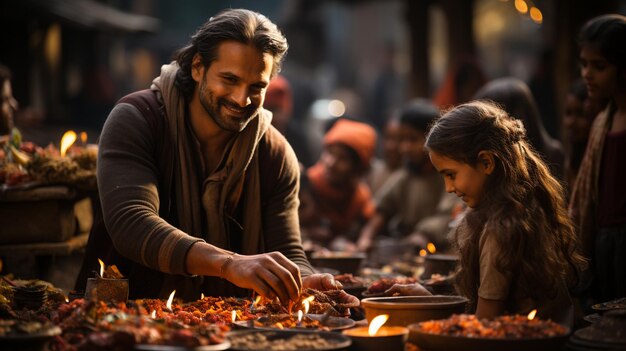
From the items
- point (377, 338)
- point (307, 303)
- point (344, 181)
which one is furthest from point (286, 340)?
point (344, 181)

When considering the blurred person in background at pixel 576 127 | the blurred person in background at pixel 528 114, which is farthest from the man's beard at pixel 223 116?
the blurred person in background at pixel 576 127

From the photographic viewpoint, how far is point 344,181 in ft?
35.1

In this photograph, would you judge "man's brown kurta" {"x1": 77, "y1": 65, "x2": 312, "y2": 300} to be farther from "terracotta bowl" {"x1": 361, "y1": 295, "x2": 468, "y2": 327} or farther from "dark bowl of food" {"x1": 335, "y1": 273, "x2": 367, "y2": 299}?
"terracotta bowl" {"x1": 361, "y1": 295, "x2": 468, "y2": 327}

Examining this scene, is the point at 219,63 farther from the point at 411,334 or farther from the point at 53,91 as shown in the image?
the point at 53,91

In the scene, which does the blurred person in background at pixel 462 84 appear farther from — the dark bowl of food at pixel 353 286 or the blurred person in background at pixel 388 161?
the dark bowl of food at pixel 353 286

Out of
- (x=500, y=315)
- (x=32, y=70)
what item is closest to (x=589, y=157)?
(x=500, y=315)

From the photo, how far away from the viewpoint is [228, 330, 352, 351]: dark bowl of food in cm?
325

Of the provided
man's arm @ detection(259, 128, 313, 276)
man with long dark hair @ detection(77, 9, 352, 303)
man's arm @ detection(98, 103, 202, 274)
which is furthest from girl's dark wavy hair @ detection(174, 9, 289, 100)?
man's arm @ detection(259, 128, 313, 276)

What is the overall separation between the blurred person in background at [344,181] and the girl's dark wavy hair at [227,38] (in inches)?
222

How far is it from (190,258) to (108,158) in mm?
718

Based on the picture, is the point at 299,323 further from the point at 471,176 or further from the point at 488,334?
the point at 471,176

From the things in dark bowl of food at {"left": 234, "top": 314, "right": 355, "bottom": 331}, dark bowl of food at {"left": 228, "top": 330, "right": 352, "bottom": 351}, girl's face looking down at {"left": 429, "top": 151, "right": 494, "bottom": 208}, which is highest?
girl's face looking down at {"left": 429, "top": 151, "right": 494, "bottom": 208}

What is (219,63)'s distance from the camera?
186 inches

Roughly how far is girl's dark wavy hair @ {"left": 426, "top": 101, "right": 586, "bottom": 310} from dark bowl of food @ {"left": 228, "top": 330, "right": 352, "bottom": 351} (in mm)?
874
